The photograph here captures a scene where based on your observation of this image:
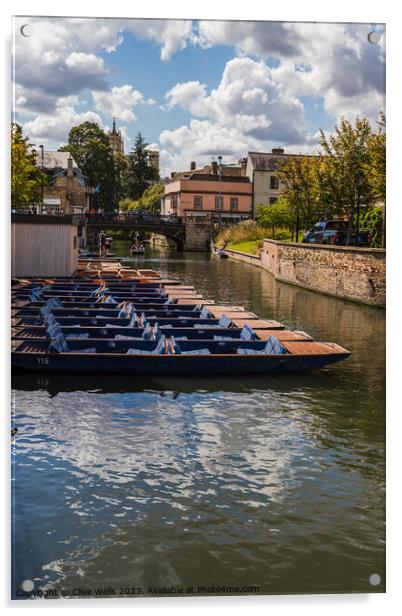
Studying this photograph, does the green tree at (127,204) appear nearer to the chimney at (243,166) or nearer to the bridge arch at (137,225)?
the chimney at (243,166)

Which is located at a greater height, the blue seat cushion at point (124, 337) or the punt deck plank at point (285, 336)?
the blue seat cushion at point (124, 337)

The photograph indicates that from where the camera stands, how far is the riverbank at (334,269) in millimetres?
25078

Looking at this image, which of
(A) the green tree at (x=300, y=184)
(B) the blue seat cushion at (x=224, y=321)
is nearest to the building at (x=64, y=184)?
(A) the green tree at (x=300, y=184)

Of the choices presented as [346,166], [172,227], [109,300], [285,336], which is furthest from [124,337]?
[172,227]

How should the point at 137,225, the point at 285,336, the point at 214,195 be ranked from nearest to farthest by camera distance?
the point at 285,336 → the point at 137,225 → the point at 214,195

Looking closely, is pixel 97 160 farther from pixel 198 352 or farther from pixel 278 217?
pixel 198 352

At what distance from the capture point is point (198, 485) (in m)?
8.20

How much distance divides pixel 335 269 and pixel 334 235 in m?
4.48

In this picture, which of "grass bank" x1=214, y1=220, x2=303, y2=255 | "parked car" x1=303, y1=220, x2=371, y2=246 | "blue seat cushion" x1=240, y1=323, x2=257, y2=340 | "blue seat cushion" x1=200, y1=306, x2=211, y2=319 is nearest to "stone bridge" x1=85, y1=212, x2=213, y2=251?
"grass bank" x1=214, y1=220, x2=303, y2=255

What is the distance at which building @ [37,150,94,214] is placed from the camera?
58594 millimetres

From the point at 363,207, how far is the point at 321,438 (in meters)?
23.7

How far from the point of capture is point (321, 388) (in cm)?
1388

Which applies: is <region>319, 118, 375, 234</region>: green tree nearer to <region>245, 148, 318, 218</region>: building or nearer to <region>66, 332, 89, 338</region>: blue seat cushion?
<region>66, 332, 89, 338</region>: blue seat cushion

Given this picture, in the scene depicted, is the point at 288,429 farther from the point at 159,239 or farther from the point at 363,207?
the point at 159,239
